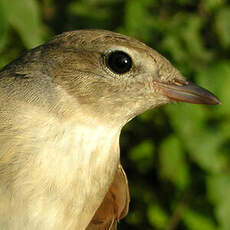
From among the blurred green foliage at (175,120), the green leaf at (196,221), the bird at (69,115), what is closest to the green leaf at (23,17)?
the blurred green foliage at (175,120)

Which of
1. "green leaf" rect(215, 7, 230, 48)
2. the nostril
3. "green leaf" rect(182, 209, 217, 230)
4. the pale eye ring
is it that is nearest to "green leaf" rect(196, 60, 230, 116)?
"green leaf" rect(215, 7, 230, 48)

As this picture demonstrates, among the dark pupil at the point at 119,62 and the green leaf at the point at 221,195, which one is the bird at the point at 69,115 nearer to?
the dark pupil at the point at 119,62

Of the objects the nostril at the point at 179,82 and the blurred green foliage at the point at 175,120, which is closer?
the nostril at the point at 179,82

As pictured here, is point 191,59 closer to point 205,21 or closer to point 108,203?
point 205,21

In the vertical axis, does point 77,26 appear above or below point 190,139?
above

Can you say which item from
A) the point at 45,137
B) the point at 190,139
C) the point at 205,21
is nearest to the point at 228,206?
the point at 190,139

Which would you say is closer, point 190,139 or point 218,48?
point 190,139

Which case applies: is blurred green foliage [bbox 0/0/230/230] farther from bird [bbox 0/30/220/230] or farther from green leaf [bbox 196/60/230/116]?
bird [bbox 0/30/220/230]
